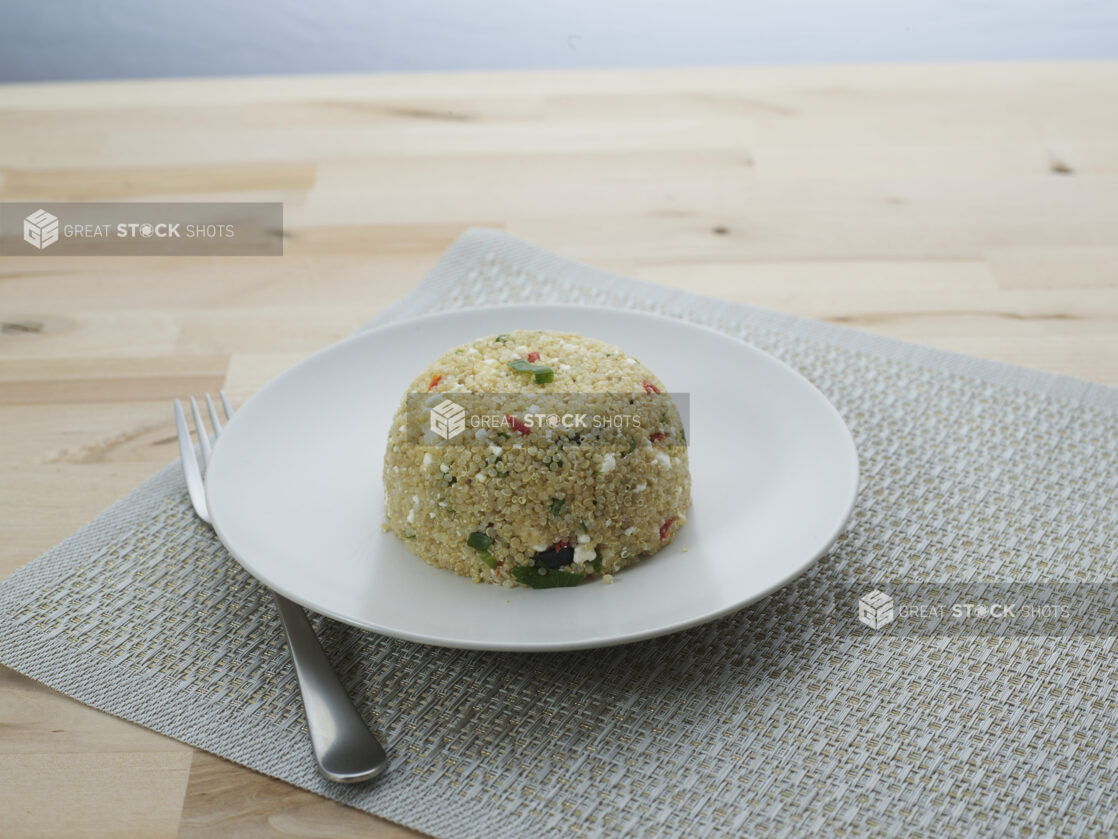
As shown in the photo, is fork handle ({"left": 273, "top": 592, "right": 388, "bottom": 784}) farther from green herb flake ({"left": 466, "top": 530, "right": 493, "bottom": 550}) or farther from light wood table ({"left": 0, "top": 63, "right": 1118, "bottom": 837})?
green herb flake ({"left": 466, "top": 530, "right": 493, "bottom": 550})

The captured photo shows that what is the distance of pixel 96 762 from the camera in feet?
3.42

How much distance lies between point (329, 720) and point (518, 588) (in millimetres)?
229

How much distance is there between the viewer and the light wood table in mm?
1432

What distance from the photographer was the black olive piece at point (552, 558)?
1148 millimetres

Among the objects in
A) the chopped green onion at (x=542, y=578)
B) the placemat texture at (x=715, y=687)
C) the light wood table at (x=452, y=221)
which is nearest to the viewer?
the placemat texture at (x=715, y=687)

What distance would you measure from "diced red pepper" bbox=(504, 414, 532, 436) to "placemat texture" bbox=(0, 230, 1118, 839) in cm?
23

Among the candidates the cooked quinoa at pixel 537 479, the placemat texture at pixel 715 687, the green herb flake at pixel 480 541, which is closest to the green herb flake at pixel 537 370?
the cooked quinoa at pixel 537 479

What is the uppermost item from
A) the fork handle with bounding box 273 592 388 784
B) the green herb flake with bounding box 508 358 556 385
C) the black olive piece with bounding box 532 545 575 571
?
the green herb flake with bounding box 508 358 556 385

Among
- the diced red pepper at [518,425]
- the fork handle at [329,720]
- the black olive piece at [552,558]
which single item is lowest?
the fork handle at [329,720]

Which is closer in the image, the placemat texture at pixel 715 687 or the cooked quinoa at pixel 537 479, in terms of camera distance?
the placemat texture at pixel 715 687

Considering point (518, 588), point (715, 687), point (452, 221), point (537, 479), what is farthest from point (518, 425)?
point (452, 221)

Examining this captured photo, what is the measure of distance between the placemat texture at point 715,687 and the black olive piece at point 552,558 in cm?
10

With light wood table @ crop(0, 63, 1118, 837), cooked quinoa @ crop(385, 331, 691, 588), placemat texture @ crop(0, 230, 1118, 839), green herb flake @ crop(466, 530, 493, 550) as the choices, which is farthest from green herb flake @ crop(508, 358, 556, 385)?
light wood table @ crop(0, 63, 1118, 837)

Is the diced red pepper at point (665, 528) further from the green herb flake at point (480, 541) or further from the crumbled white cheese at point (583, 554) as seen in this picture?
the green herb flake at point (480, 541)
